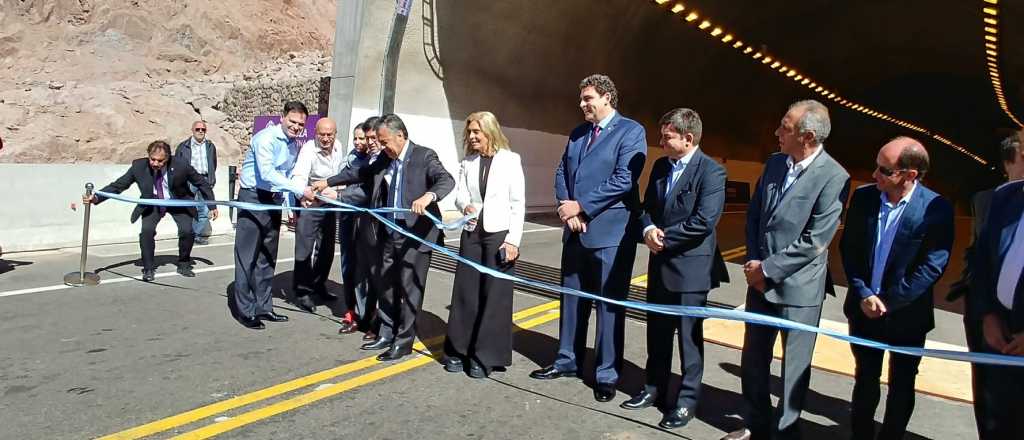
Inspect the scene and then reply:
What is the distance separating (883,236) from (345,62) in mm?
13689

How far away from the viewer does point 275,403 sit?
434cm

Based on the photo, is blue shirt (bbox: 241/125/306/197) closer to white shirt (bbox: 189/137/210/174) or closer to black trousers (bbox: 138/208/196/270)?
black trousers (bbox: 138/208/196/270)

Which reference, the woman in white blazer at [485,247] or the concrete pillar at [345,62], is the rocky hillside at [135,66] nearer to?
the concrete pillar at [345,62]

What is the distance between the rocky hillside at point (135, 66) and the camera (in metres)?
23.0

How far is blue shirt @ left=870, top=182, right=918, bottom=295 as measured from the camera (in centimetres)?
368

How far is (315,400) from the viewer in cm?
442

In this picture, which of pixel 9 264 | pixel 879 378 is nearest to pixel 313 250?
pixel 9 264

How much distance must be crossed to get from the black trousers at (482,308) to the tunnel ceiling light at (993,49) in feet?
51.9

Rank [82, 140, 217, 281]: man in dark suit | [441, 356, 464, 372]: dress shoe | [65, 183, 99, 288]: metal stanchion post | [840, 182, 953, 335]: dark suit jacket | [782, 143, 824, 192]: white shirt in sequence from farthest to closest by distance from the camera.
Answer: [82, 140, 217, 281]: man in dark suit < [65, 183, 99, 288]: metal stanchion post < [441, 356, 464, 372]: dress shoe < [782, 143, 824, 192]: white shirt < [840, 182, 953, 335]: dark suit jacket

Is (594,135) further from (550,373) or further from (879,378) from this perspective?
(879,378)

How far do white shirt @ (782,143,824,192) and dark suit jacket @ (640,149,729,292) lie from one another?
44 cm

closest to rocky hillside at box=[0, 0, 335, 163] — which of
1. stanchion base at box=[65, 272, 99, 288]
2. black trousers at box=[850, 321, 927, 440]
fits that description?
stanchion base at box=[65, 272, 99, 288]

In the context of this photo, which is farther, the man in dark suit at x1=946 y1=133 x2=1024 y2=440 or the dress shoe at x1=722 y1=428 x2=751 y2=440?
the dress shoe at x1=722 y1=428 x2=751 y2=440

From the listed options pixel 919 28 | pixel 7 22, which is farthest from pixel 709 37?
pixel 7 22
